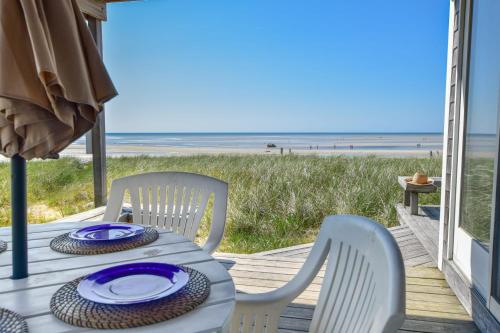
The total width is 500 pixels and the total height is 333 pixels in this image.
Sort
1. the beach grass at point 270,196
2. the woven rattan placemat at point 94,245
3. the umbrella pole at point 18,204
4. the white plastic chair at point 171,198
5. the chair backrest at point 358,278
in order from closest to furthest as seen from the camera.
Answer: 1. the chair backrest at point 358,278
2. the umbrella pole at point 18,204
3. the woven rattan placemat at point 94,245
4. the white plastic chair at point 171,198
5. the beach grass at point 270,196

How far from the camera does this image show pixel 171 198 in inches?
81.2

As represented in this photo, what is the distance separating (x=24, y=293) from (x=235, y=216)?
136 inches

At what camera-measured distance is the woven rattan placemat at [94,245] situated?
3.96 ft

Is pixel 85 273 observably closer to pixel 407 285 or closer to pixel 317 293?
pixel 317 293

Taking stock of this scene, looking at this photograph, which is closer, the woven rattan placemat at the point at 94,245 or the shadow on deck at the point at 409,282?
the woven rattan placemat at the point at 94,245

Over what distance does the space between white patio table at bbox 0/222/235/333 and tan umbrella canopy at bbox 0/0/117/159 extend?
331 millimetres

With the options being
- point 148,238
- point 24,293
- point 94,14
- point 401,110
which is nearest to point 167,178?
point 148,238

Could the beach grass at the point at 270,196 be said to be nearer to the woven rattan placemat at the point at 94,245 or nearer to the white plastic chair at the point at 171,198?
the white plastic chair at the point at 171,198

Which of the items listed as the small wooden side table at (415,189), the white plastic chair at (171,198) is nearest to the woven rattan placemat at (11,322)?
the white plastic chair at (171,198)

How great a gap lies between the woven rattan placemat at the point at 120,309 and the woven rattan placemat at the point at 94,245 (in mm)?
316

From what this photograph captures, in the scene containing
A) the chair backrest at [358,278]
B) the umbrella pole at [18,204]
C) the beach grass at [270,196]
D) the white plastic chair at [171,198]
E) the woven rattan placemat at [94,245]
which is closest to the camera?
the chair backrest at [358,278]

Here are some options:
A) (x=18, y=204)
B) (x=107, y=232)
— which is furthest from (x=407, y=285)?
(x=18, y=204)

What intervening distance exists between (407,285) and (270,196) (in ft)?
7.94

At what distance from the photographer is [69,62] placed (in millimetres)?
924
